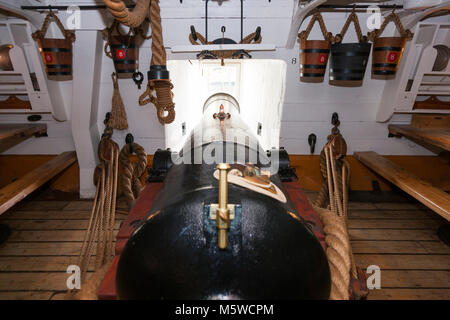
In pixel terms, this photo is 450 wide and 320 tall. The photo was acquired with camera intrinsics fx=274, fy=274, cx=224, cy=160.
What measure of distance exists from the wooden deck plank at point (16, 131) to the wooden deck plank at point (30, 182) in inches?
Result: 13.4

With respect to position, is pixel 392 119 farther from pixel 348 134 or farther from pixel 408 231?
pixel 408 231

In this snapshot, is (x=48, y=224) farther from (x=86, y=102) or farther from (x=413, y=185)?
(x=413, y=185)

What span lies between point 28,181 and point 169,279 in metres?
2.36

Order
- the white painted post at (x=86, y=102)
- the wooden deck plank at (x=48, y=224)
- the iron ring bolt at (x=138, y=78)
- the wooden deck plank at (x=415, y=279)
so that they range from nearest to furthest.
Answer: the wooden deck plank at (x=415, y=279)
the wooden deck plank at (x=48, y=224)
the white painted post at (x=86, y=102)
the iron ring bolt at (x=138, y=78)

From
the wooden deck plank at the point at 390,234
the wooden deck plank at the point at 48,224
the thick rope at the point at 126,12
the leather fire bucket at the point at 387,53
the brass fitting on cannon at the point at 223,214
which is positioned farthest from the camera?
the wooden deck plank at the point at 48,224

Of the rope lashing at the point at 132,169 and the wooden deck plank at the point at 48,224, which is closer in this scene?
the wooden deck plank at the point at 48,224

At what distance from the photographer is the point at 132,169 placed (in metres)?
2.78

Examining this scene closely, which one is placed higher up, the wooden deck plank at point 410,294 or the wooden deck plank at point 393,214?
the wooden deck plank at point 410,294

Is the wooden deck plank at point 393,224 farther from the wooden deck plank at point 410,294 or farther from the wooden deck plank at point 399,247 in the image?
the wooden deck plank at point 410,294

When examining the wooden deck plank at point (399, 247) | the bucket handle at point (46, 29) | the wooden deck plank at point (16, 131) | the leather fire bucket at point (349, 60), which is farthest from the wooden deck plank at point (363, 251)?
the bucket handle at point (46, 29)

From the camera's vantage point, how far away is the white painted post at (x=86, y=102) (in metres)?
2.64

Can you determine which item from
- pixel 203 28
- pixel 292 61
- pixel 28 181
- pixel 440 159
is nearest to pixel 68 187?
pixel 28 181

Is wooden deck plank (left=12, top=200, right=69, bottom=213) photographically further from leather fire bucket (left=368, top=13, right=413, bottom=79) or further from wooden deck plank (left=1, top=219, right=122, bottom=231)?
leather fire bucket (left=368, top=13, right=413, bottom=79)

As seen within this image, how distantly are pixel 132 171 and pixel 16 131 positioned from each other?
1085mm
